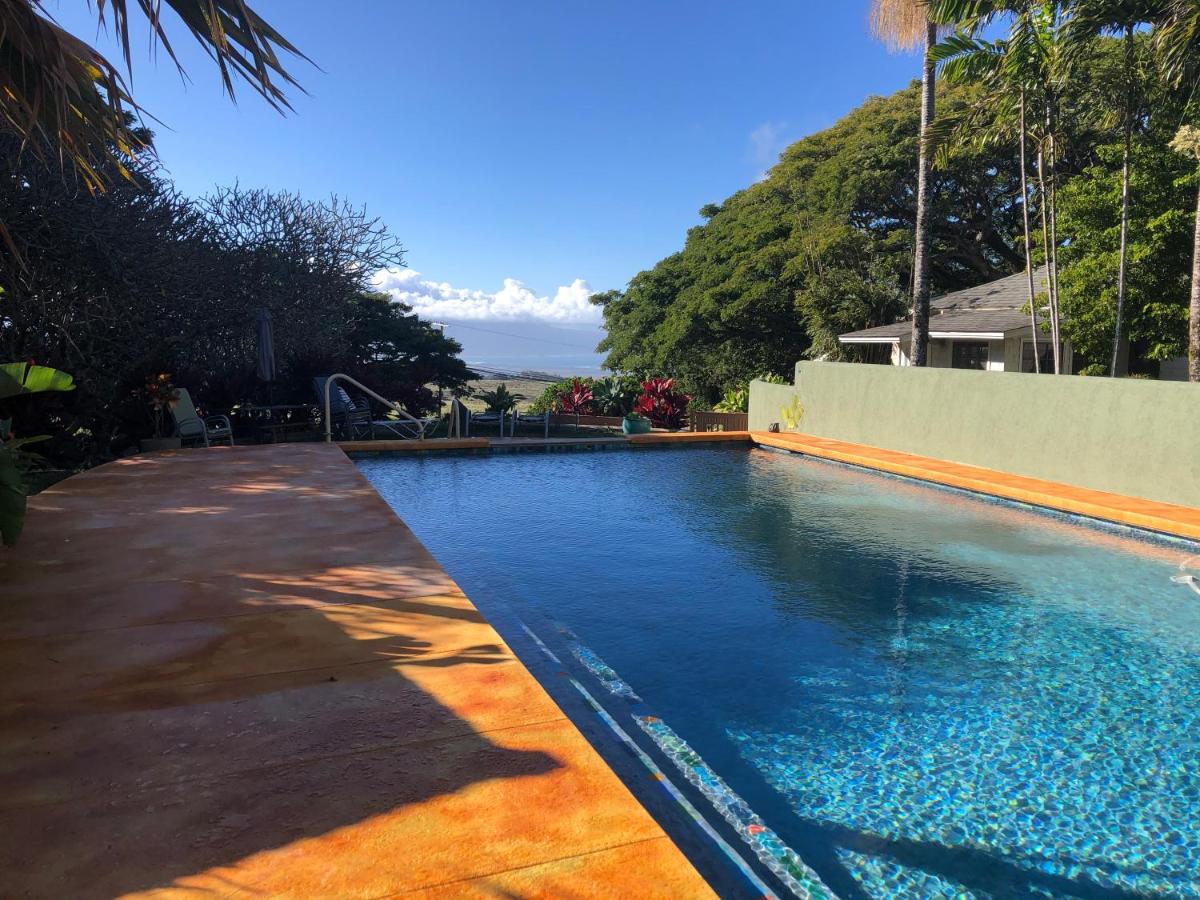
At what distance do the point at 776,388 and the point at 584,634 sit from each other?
11.8 meters

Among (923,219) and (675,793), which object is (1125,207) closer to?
(923,219)

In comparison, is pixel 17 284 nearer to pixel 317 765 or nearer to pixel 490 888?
pixel 317 765

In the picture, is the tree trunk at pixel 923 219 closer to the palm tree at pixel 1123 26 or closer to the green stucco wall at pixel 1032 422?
the green stucco wall at pixel 1032 422

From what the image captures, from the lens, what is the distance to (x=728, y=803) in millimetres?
3518

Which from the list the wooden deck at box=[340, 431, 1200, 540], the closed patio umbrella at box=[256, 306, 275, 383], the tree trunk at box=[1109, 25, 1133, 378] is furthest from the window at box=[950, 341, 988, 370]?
the closed patio umbrella at box=[256, 306, 275, 383]

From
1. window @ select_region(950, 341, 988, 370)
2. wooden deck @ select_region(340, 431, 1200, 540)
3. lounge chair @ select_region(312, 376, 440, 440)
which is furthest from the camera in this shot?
window @ select_region(950, 341, 988, 370)

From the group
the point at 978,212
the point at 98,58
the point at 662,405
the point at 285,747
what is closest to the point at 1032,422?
the point at 662,405

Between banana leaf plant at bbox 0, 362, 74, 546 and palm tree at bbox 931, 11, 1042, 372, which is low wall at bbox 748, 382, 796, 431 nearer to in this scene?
palm tree at bbox 931, 11, 1042, 372

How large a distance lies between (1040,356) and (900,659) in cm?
1786

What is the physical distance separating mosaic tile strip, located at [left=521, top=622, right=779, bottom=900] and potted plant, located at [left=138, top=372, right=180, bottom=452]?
28.2 ft

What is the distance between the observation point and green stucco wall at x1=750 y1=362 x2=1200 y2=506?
913 cm

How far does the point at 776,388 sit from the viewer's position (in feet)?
53.9

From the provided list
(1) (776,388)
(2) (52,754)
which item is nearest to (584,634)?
(2) (52,754)

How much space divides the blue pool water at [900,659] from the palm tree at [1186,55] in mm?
5671
